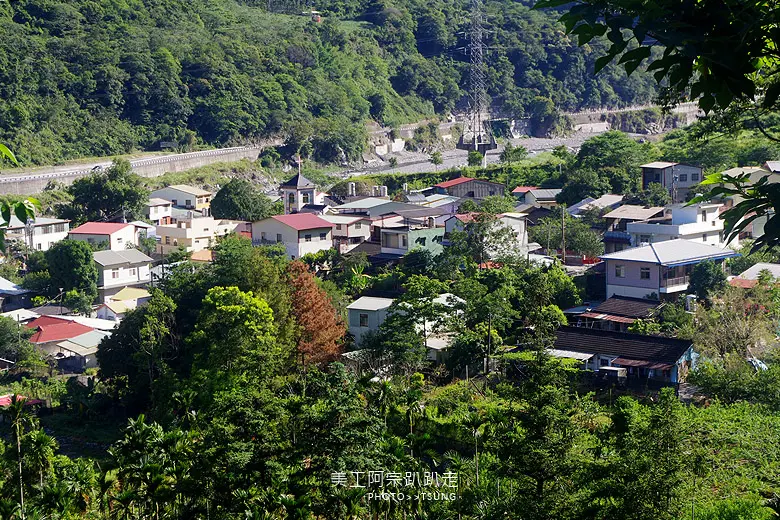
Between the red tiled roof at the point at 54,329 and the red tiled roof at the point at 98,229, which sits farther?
the red tiled roof at the point at 98,229

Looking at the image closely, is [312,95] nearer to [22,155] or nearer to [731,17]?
[22,155]

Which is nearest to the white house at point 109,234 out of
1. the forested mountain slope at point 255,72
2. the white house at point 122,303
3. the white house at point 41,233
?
the white house at point 41,233

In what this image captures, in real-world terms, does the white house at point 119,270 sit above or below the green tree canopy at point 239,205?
below

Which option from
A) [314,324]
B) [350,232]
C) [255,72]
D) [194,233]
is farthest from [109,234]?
[255,72]

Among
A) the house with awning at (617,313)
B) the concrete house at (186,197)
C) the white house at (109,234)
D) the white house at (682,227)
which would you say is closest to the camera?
the house with awning at (617,313)

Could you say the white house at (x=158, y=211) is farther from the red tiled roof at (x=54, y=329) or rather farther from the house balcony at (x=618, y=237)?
the house balcony at (x=618, y=237)

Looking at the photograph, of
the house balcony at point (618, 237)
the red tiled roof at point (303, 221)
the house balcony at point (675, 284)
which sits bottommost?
the house balcony at point (675, 284)

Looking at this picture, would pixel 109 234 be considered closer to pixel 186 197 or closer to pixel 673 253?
pixel 186 197
